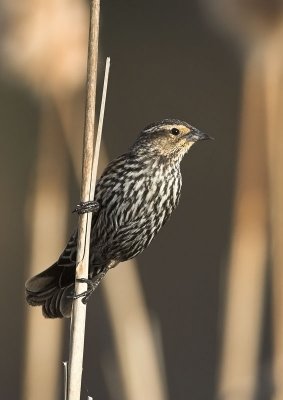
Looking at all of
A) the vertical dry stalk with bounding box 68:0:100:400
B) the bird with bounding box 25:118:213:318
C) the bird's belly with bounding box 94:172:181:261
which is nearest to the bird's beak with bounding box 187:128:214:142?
the bird with bounding box 25:118:213:318

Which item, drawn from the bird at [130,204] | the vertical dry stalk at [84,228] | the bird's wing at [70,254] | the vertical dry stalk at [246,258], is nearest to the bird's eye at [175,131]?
the bird at [130,204]

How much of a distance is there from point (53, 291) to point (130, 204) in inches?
10.1

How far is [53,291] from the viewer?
2.46 metres

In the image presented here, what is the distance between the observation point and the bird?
8.05ft

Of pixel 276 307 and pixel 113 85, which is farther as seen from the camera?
pixel 113 85

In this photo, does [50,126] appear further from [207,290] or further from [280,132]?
[207,290]

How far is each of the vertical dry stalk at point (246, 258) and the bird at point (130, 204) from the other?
188 millimetres

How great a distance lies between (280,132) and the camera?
2619mm

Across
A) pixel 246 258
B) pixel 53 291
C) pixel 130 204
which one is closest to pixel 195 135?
pixel 130 204

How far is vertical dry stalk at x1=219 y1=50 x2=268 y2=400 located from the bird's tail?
1.30 ft

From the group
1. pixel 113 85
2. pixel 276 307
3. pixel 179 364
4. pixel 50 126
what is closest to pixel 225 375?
pixel 276 307

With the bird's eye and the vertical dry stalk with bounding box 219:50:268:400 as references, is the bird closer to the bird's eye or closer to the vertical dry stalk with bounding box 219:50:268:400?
the bird's eye

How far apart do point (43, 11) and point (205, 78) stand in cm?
228

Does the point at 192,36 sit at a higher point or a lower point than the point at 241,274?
higher
